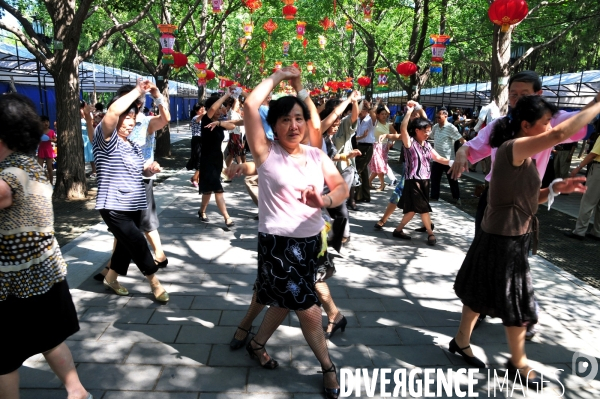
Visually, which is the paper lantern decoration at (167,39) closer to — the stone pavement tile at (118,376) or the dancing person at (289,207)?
the dancing person at (289,207)

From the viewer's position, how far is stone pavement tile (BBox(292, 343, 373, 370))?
320 cm

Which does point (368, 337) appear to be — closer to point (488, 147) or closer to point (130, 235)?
point (488, 147)

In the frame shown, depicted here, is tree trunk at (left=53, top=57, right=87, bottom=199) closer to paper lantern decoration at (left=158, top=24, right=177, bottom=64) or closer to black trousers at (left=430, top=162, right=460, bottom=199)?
paper lantern decoration at (left=158, top=24, right=177, bottom=64)

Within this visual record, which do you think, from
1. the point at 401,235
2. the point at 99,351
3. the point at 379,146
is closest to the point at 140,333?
the point at 99,351

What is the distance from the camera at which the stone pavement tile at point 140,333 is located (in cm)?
345

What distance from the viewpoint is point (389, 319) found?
12.8 ft

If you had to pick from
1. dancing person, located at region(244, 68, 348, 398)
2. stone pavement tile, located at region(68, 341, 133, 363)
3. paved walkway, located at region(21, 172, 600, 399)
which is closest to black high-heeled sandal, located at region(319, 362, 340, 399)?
dancing person, located at region(244, 68, 348, 398)

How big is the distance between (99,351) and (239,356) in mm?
1004

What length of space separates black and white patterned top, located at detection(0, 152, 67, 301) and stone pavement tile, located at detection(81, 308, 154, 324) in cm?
144

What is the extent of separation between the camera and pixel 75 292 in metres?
4.23

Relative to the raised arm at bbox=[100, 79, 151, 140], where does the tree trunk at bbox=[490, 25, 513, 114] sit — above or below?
above

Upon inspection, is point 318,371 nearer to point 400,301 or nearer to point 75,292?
point 400,301

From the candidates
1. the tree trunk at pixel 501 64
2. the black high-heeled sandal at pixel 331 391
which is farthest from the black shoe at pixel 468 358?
the tree trunk at pixel 501 64

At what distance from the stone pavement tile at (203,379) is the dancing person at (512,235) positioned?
163cm
